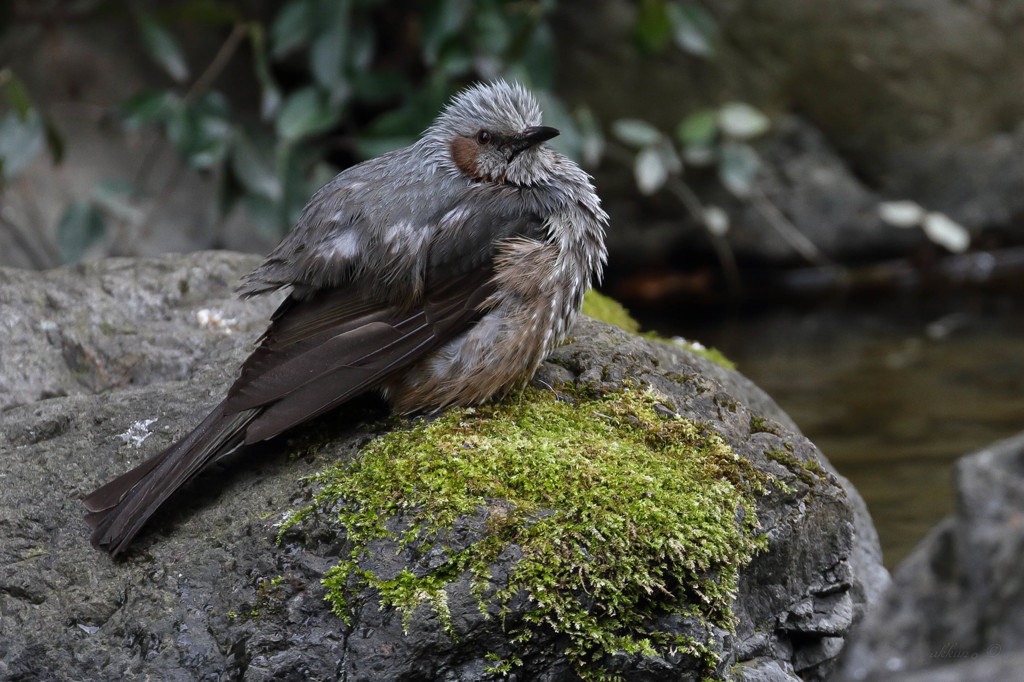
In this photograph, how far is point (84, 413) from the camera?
3568mm

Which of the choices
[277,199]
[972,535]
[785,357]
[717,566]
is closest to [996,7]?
[785,357]

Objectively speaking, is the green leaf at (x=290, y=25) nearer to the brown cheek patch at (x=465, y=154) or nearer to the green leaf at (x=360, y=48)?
the green leaf at (x=360, y=48)

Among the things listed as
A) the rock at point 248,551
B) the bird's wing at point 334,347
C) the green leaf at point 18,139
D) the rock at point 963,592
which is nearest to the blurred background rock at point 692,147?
the green leaf at point 18,139

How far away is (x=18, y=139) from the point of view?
19.9ft

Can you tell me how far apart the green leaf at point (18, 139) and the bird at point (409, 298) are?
324cm

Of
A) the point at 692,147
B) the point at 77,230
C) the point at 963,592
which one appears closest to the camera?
the point at 963,592

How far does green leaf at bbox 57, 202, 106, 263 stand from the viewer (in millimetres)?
6539

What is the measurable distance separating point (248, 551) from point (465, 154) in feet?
5.25

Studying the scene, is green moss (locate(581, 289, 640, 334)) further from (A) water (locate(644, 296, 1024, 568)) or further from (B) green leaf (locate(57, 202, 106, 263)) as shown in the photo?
(B) green leaf (locate(57, 202, 106, 263))

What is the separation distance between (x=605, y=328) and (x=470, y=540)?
1.35 m

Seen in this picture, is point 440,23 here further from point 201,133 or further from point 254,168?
point 201,133

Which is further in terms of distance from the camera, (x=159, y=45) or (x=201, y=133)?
(x=159, y=45)

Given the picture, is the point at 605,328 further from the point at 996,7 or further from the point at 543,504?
the point at 996,7

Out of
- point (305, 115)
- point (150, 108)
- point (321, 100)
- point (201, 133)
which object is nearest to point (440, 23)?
point (321, 100)
